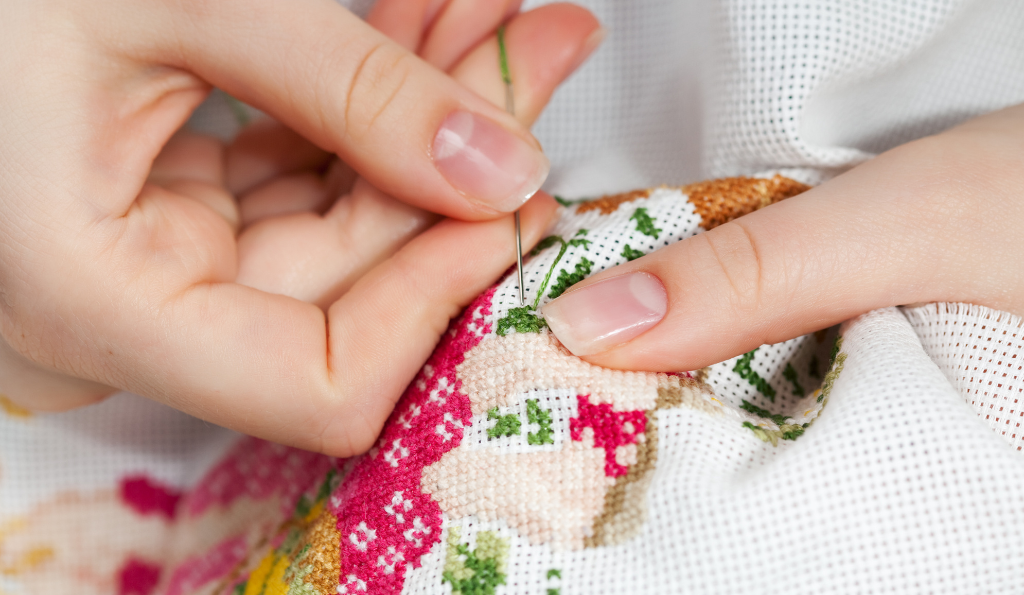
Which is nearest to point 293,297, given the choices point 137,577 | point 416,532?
point 416,532

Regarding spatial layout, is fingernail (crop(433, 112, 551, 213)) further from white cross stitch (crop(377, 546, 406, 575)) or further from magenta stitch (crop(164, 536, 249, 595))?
magenta stitch (crop(164, 536, 249, 595))

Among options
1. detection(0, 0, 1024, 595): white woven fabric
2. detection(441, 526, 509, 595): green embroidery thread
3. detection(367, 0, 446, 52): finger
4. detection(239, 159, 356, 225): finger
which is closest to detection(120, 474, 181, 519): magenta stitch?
detection(0, 0, 1024, 595): white woven fabric

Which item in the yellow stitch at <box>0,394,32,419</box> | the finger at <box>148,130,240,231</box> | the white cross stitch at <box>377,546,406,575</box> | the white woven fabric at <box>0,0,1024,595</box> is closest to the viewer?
the white woven fabric at <box>0,0,1024,595</box>

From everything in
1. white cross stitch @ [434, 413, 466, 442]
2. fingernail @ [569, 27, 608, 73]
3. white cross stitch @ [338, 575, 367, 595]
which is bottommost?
white cross stitch @ [338, 575, 367, 595]

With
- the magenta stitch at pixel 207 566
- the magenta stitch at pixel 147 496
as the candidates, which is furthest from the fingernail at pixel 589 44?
the magenta stitch at pixel 147 496

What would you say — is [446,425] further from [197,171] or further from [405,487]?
[197,171]

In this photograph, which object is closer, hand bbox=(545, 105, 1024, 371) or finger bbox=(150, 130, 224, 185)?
hand bbox=(545, 105, 1024, 371)

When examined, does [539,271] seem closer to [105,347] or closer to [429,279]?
[429,279]

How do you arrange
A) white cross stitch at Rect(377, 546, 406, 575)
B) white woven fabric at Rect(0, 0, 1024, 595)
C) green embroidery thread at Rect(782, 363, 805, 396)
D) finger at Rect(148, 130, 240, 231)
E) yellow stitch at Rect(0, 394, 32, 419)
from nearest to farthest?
white woven fabric at Rect(0, 0, 1024, 595), white cross stitch at Rect(377, 546, 406, 575), green embroidery thread at Rect(782, 363, 805, 396), finger at Rect(148, 130, 240, 231), yellow stitch at Rect(0, 394, 32, 419)
